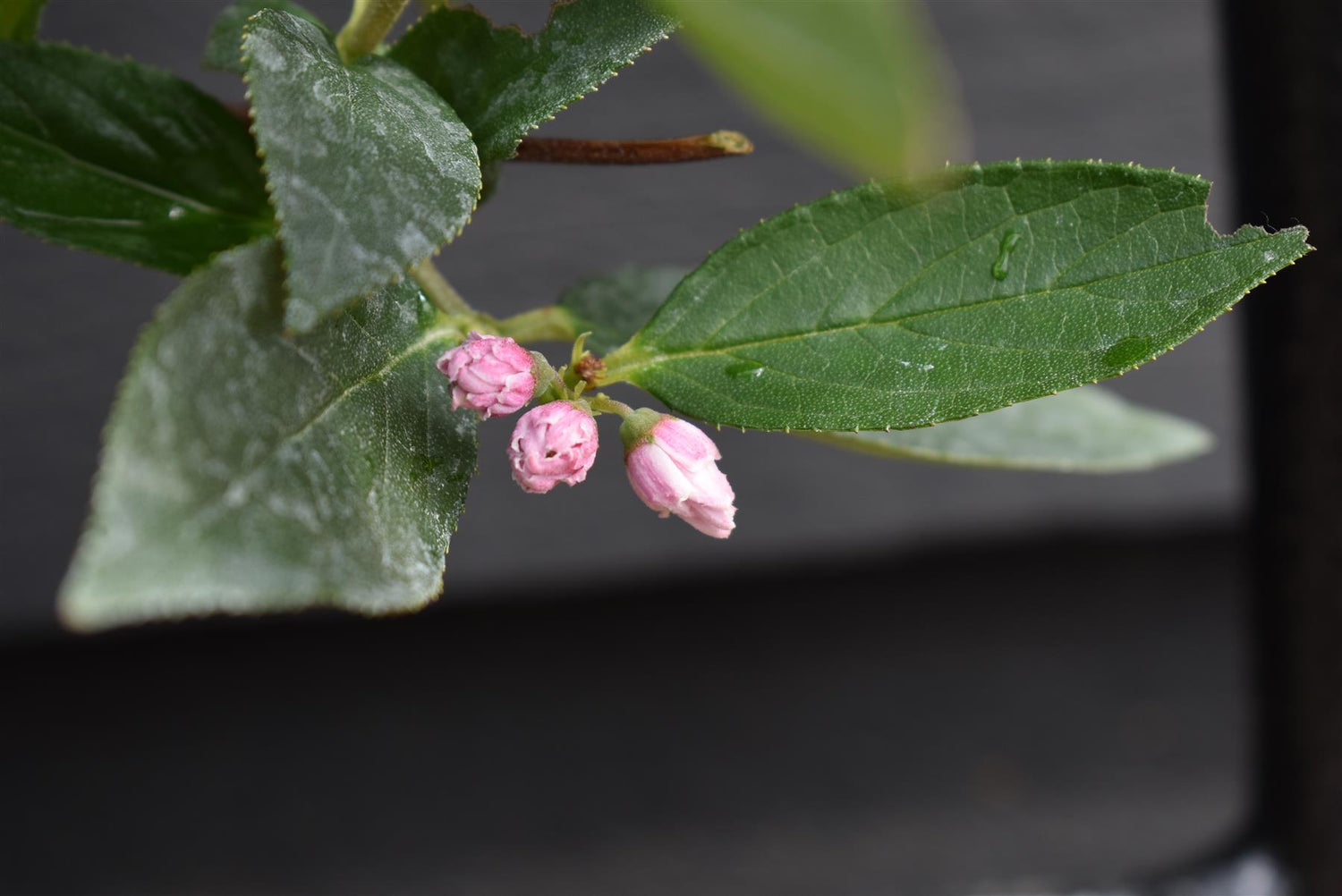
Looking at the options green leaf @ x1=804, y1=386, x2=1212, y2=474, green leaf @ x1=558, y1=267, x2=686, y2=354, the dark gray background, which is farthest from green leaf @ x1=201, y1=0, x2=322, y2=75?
the dark gray background

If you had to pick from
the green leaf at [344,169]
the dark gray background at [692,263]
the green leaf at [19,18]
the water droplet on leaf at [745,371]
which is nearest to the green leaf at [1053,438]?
the water droplet on leaf at [745,371]

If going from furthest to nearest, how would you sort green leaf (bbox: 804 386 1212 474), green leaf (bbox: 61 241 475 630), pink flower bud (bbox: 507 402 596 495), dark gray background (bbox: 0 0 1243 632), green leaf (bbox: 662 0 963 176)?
dark gray background (bbox: 0 0 1243 632) → green leaf (bbox: 804 386 1212 474) → pink flower bud (bbox: 507 402 596 495) → green leaf (bbox: 61 241 475 630) → green leaf (bbox: 662 0 963 176)

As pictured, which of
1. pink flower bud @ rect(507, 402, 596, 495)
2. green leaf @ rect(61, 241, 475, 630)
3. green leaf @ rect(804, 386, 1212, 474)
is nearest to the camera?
green leaf @ rect(61, 241, 475, 630)

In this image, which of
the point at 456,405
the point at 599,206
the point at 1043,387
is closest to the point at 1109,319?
the point at 1043,387

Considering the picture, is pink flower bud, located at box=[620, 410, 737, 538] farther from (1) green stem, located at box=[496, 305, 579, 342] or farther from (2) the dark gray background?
(2) the dark gray background

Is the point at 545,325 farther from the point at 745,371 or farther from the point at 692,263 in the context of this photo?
the point at 692,263

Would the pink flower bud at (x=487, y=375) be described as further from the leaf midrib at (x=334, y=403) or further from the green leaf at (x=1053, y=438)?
the green leaf at (x=1053, y=438)

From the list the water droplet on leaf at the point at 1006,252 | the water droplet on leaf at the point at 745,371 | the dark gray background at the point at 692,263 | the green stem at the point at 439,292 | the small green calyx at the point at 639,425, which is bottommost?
the small green calyx at the point at 639,425
